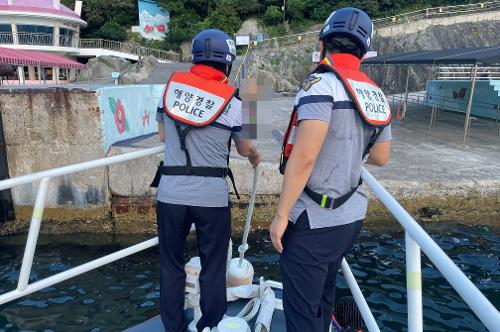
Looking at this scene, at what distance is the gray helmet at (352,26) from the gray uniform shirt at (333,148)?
0.25 metres

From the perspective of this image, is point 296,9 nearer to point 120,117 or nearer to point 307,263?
point 120,117

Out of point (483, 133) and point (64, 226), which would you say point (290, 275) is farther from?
point (483, 133)

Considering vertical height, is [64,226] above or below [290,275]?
below

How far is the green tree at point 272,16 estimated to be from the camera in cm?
4450

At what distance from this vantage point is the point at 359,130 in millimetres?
2014

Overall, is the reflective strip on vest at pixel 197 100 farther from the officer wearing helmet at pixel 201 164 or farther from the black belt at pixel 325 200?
the black belt at pixel 325 200

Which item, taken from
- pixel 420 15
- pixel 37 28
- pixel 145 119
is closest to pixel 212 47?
pixel 145 119

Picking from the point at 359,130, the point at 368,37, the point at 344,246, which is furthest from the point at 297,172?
the point at 368,37

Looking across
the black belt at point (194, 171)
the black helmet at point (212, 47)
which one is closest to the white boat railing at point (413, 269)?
the black belt at point (194, 171)

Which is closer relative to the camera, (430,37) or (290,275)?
(290,275)

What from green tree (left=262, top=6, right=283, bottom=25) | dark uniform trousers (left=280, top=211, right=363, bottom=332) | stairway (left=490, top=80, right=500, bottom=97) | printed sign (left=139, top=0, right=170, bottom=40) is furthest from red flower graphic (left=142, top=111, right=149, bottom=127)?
printed sign (left=139, top=0, right=170, bottom=40)

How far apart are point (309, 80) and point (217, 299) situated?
5.66 feet

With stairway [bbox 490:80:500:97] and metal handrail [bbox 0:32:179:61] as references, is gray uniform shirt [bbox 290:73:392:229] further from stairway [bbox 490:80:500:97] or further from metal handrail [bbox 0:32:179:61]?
metal handrail [bbox 0:32:179:61]

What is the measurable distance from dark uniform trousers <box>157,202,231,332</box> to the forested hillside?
144ft
